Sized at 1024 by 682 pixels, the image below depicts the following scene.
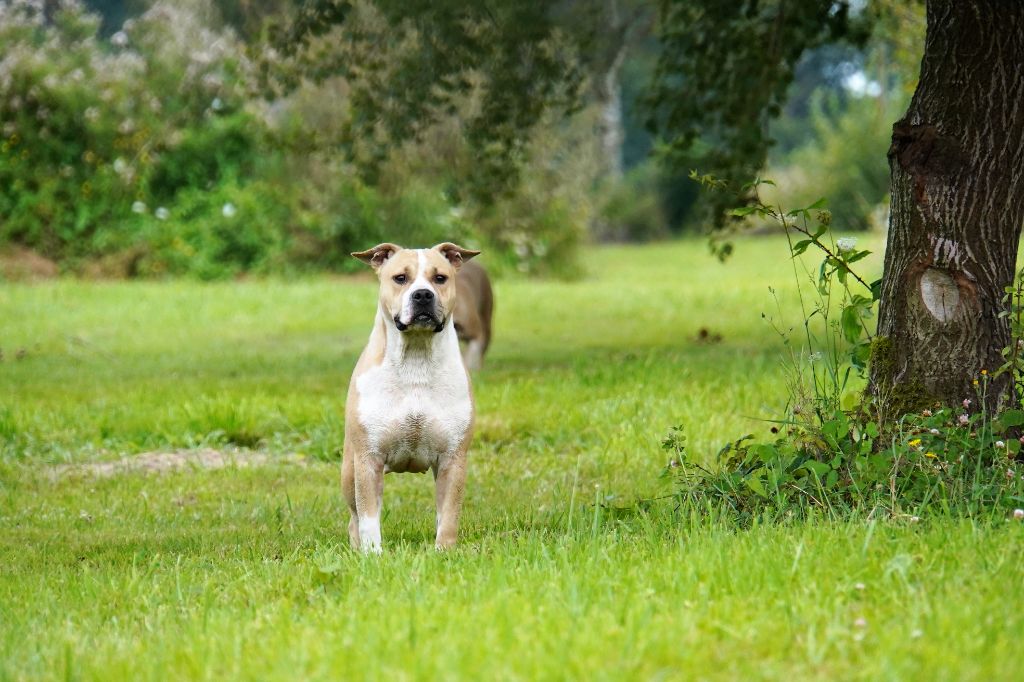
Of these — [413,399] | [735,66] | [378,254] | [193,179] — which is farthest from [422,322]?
[193,179]

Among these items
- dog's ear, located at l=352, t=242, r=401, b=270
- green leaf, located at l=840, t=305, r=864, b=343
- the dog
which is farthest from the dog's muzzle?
the dog

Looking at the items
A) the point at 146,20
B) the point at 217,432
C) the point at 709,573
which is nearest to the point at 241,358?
the point at 217,432

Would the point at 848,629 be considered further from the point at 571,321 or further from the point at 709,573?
the point at 571,321

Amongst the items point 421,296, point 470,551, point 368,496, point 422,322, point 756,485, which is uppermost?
point 421,296

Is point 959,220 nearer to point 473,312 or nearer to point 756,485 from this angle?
point 756,485

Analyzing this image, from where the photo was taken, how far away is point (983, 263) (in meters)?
5.61

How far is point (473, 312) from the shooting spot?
36.2 feet

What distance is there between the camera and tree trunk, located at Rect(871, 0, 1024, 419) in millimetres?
5570

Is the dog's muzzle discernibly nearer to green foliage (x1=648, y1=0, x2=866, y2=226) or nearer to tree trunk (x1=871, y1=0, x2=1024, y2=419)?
tree trunk (x1=871, y1=0, x2=1024, y2=419)

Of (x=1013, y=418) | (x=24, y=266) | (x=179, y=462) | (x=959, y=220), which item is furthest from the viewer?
(x=24, y=266)

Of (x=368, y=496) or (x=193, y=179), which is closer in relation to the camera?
(x=368, y=496)

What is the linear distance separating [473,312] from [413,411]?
5.45 metres

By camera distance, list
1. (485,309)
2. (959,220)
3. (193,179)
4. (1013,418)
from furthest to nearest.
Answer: (193,179) < (485,309) < (959,220) < (1013,418)

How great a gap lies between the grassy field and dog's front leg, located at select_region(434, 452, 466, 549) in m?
0.12
